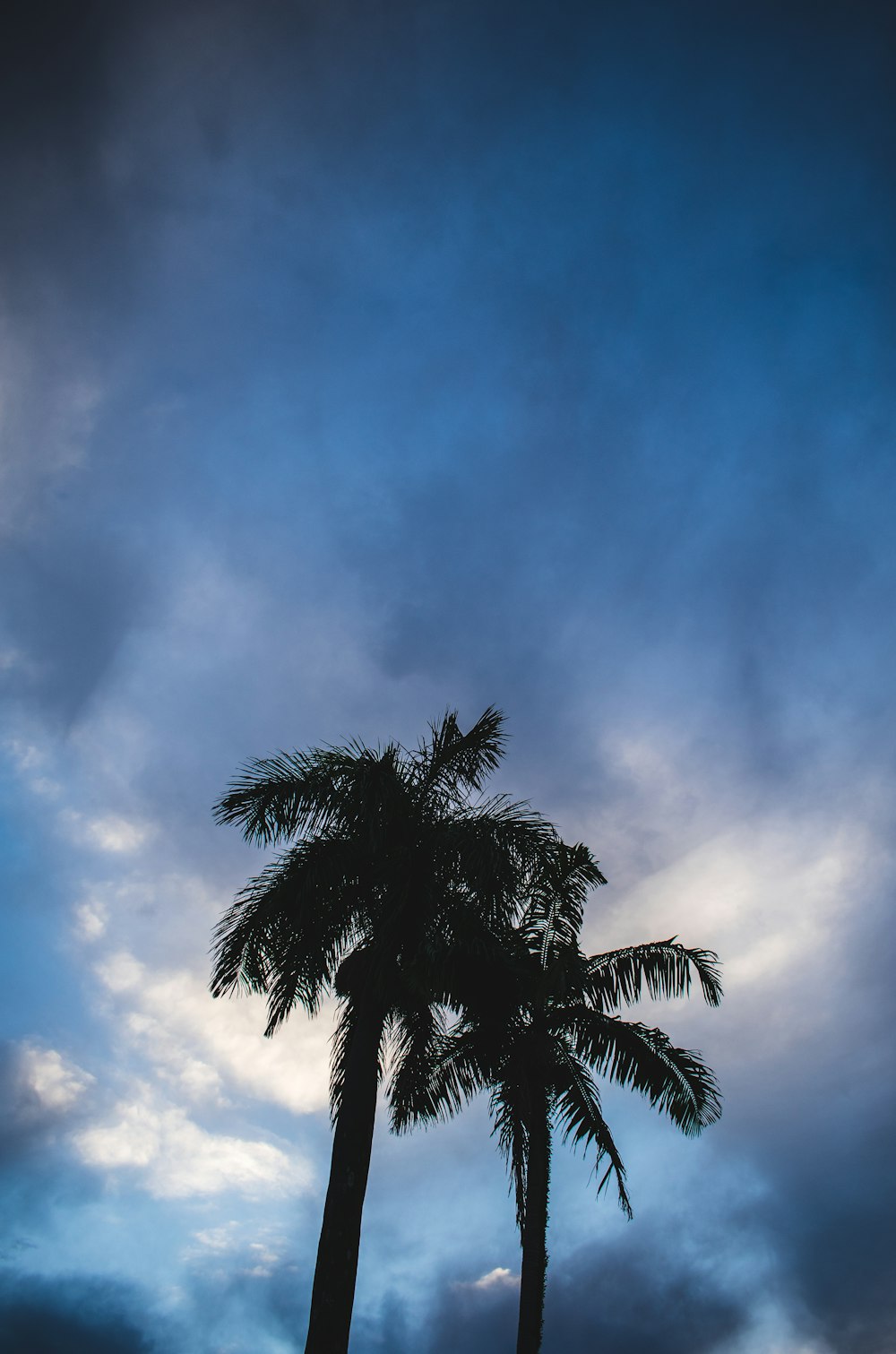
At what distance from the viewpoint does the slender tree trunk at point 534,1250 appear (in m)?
15.9

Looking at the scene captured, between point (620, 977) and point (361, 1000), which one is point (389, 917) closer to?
point (361, 1000)

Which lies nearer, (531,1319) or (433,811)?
(531,1319)

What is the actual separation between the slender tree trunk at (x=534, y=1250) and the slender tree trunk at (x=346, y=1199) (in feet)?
14.3

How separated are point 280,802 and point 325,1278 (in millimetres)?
7905

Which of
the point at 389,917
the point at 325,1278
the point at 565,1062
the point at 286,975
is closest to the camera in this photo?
the point at 325,1278

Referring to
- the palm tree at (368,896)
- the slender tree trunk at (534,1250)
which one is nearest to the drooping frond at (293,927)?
the palm tree at (368,896)

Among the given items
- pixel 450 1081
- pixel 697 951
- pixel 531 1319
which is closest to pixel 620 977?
pixel 697 951

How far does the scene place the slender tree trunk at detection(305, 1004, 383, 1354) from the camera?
40.5ft

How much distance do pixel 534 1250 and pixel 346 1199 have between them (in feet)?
17.0

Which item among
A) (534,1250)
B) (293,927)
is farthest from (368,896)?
(534,1250)

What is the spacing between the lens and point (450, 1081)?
63.0 feet

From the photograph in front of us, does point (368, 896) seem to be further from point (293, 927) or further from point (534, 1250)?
point (534, 1250)

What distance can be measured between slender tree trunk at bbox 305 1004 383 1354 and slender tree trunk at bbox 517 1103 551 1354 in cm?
436

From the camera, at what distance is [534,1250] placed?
632 inches
